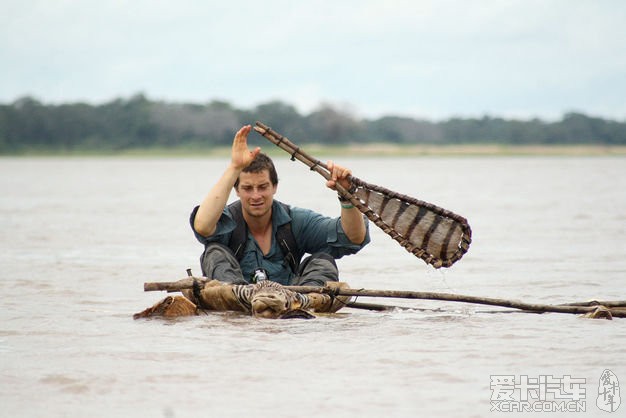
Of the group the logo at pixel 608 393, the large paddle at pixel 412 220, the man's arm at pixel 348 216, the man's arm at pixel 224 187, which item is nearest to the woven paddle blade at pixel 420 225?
the large paddle at pixel 412 220

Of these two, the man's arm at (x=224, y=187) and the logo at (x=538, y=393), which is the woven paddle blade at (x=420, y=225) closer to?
the man's arm at (x=224, y=187)

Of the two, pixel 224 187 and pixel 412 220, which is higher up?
pixel 224 187

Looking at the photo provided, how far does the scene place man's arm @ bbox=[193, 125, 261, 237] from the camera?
24.4 feet

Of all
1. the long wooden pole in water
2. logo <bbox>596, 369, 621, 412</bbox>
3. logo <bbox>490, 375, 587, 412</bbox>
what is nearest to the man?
the long wooden pole in water

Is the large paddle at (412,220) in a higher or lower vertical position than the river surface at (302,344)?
higher

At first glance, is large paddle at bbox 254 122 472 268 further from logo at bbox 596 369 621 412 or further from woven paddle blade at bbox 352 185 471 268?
logo at bbox 596 369 621 412

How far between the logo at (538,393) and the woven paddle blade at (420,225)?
1972 millimetres

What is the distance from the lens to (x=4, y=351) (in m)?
6.67

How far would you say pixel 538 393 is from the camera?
5504 mm

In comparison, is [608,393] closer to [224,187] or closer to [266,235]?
[224,187]

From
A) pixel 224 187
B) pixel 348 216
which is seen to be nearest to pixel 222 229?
pixel 224 187

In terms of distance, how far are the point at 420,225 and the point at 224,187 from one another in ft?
4.53

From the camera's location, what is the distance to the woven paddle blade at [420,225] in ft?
25.2

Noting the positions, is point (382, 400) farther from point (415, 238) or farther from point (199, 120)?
point (199, 120)
